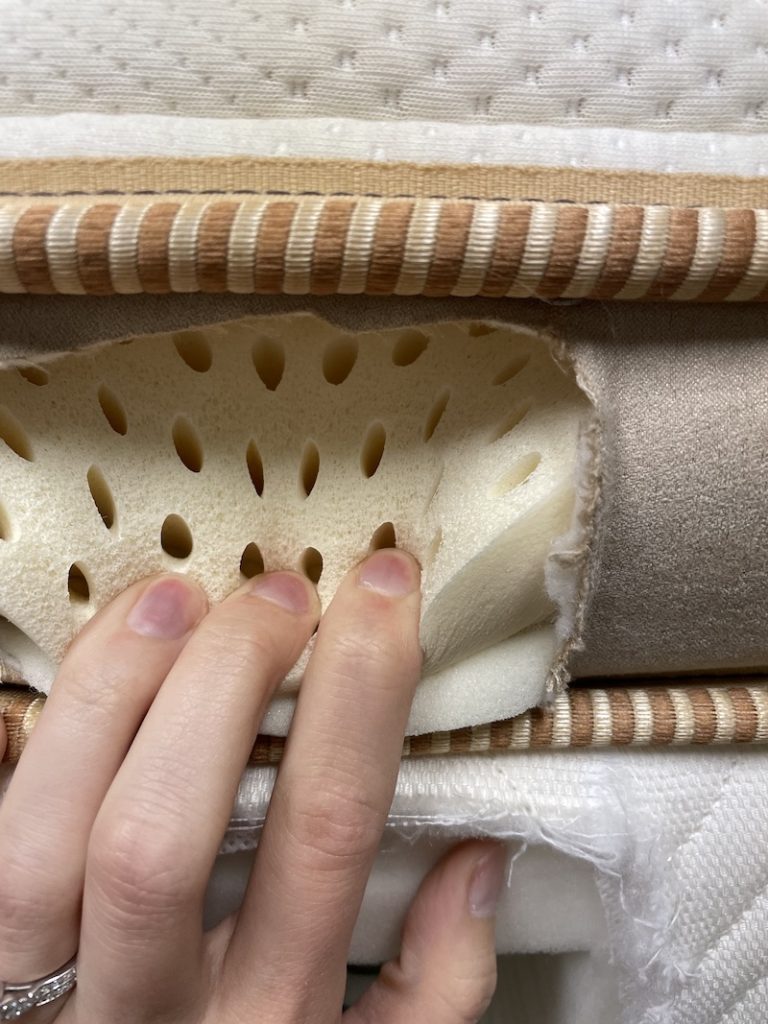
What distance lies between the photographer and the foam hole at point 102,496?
31 centimetres

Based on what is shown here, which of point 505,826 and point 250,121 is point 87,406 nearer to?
point 250,121

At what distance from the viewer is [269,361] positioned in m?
0.31

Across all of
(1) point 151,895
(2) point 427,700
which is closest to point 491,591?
(2) point 427,700

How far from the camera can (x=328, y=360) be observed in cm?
31

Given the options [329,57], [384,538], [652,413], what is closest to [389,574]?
[384,538]

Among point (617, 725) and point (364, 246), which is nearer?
point (364, 246)

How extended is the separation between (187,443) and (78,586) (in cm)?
8

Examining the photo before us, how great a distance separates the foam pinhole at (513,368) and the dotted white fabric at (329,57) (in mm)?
131

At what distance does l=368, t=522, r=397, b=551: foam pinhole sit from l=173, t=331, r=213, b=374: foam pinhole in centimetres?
9

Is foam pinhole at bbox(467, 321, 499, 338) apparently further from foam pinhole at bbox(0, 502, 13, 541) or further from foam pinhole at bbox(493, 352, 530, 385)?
foam pinhole at bbox(0, 502, 13, 541)

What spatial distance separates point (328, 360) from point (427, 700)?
0.15 meters

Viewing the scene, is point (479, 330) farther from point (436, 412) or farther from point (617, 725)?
point (617, 725)

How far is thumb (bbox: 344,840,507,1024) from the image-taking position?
384 millimetres

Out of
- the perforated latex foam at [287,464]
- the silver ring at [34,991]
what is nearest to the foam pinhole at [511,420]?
the perforated latex foam at [287,464]
